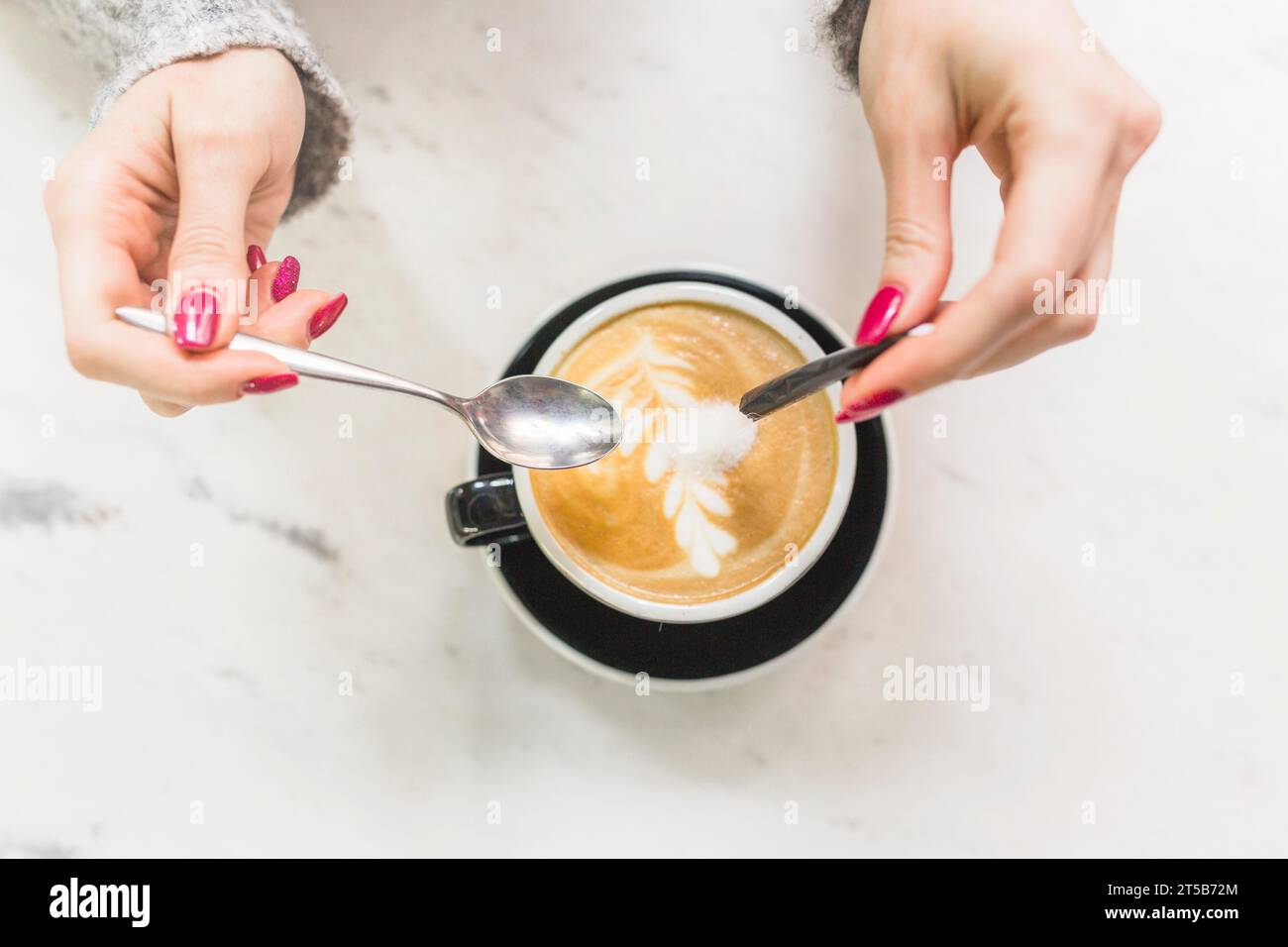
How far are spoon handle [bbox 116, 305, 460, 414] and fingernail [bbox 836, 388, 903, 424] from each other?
1.33 ft

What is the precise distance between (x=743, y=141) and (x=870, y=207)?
187mm

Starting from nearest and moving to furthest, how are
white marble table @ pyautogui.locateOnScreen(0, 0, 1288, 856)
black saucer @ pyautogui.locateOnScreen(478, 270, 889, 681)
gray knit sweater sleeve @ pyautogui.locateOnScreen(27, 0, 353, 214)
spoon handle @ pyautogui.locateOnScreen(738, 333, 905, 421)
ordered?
spoon handle @ pyautogui.locateOnScreen(738, 333, 905, 421)
gray knit sweater sleeve @ pyautogui.locateOnScreen(27, 0, 353, 214)
black saucer @ pyautogui.locateOnScreen(478, 270, 889, 681)
white marble table @ pyautogui.locateOnScreen(0, 0, 1288, 856)

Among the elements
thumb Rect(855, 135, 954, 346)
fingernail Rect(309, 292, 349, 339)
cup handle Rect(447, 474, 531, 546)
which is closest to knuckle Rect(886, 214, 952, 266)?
thumb Rect(855, 135, 954, 346)

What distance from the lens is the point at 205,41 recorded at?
2.86ft

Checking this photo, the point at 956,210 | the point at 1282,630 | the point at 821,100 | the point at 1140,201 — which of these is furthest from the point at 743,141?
the point at 1282,630

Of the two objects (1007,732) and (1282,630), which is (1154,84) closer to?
(1282,630)

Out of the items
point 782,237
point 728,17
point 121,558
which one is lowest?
point 121,558

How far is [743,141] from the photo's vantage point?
3.75 ft

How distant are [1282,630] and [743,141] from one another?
0.94 m

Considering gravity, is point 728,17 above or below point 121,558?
above

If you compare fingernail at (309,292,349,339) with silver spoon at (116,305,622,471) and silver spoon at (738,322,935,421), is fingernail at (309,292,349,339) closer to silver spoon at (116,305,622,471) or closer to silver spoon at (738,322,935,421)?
silver spoon at (116,305,622,471)

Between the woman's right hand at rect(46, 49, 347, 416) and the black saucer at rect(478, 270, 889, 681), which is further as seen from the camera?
the black saucer at rect(478, 270, 889, 681)

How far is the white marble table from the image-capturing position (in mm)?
1121
